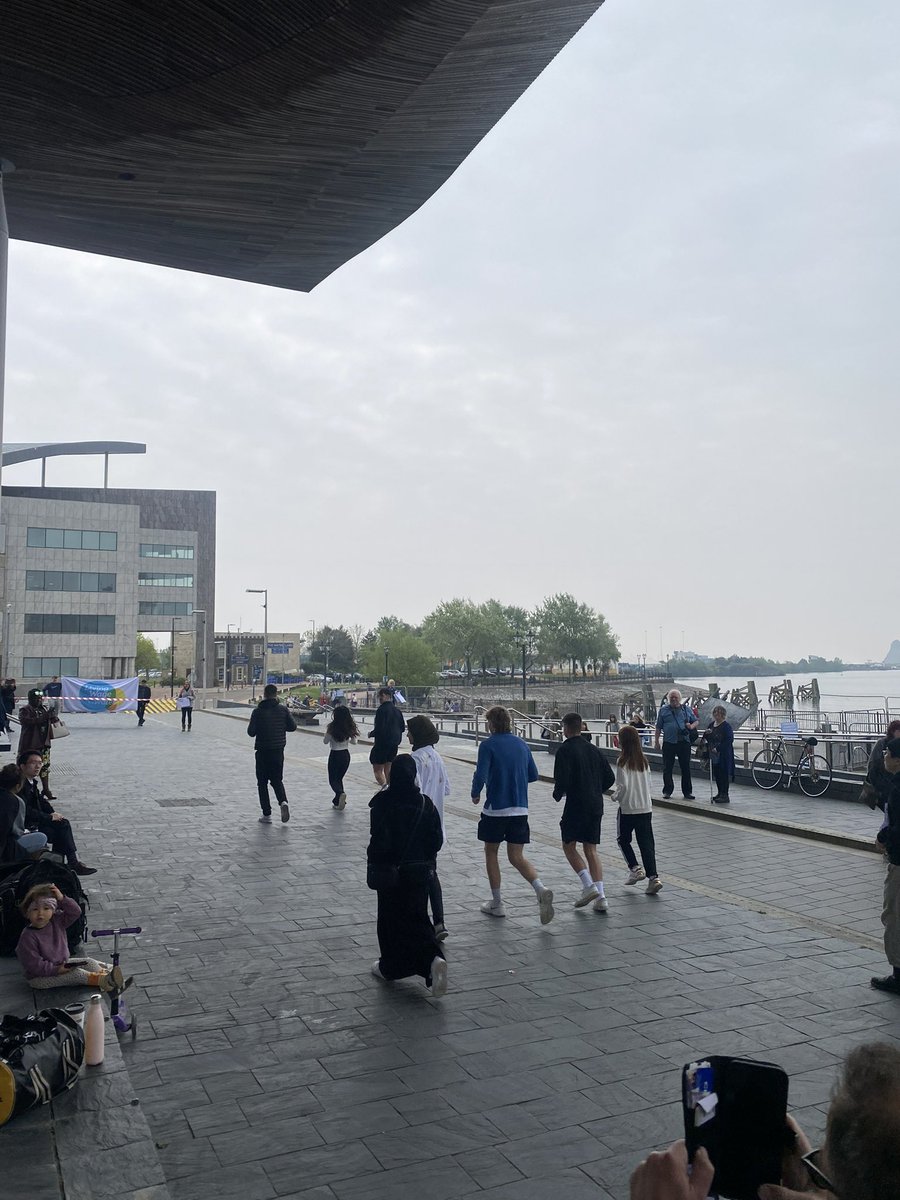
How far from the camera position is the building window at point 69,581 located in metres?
71.8

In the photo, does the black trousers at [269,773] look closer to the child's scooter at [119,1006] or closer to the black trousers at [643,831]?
the black trousers at [643,831]

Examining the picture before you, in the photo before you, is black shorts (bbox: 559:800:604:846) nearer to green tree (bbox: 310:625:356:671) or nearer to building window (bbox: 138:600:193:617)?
building window (bbox: 138:600:193:617)

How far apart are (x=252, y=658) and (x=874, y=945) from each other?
121070mm

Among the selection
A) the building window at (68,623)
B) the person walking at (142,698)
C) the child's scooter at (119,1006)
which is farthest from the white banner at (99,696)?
the building window at (68,623)

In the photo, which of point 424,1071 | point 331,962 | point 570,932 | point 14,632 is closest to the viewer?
point 424,1071

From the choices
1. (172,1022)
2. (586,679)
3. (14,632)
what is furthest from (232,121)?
(586,679)

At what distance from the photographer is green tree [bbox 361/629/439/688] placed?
92.6m

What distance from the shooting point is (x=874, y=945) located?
7078mm

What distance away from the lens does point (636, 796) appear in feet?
27.8

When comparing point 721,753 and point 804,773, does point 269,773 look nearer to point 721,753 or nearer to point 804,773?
point 721,753

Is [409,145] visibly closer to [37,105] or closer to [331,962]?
[37,105]

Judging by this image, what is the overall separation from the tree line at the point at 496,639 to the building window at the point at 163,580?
19.7 meters

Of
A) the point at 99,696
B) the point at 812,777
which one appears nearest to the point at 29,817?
the point at 812,777

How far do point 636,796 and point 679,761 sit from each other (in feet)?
20.5
